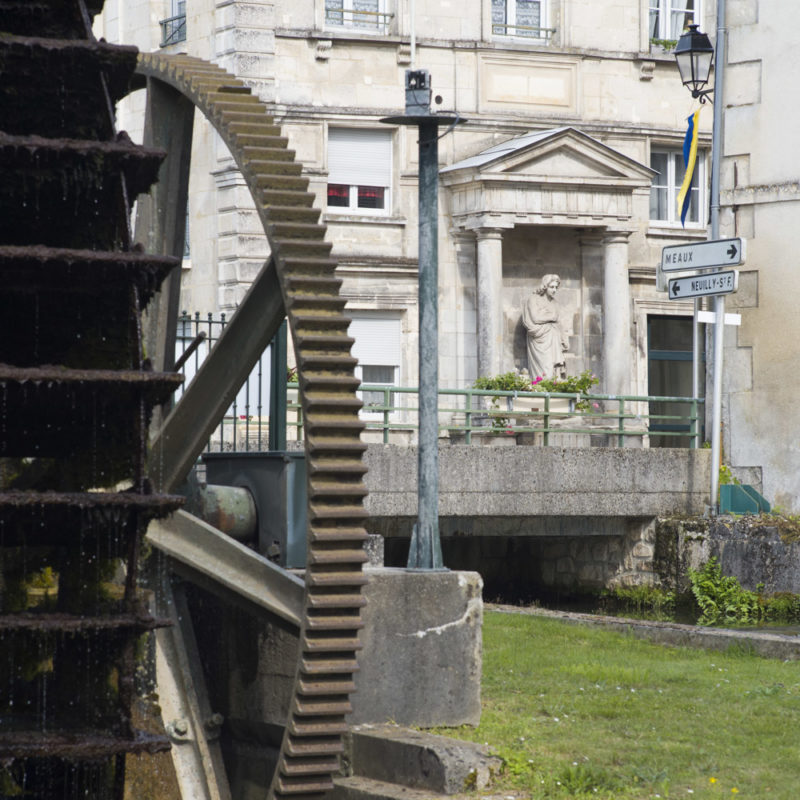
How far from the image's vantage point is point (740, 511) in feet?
64.6

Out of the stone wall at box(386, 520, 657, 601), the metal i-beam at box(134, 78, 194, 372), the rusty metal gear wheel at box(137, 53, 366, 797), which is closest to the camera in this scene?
the rusty metal gear wheel at box(137, 53, 366, 797)

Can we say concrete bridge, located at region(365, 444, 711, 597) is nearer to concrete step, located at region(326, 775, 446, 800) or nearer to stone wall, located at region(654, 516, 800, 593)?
stone wall, located at region(654, 516, 800, 593)

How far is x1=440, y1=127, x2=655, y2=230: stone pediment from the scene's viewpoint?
85.3 feet

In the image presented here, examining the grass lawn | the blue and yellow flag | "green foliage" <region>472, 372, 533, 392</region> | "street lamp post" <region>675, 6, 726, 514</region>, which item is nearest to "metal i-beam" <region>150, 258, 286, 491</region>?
the grass lawn

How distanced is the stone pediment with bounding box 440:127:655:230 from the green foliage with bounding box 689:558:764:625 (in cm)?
845

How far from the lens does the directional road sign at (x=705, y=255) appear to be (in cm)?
1669


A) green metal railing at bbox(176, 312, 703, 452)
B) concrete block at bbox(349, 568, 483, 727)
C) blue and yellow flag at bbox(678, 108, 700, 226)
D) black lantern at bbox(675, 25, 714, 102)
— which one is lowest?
concrete block at bbox(349, 568, 483, 727)

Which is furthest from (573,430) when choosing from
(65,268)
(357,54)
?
(65,268)

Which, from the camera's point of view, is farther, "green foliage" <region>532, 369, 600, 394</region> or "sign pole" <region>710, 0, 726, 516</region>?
"green foliage" <region>532, 369, 600, 394</region>

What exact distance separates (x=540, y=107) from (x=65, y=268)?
20016mm

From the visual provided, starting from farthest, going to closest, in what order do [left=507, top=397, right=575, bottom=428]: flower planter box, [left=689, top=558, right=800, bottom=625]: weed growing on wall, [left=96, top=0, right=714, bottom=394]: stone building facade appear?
[left=96, top=0, right=714, bottom=394]: stone building facade
[left=507, top=397, right=575, bottom=428]: flower planter box
[left=689, top=558, right=800, bottom=625]: weed growing on wall

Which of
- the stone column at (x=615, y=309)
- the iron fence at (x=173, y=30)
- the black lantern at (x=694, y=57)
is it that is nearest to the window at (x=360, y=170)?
the iron fence at (x=173, y=30)

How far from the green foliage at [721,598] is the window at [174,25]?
Answer: 12.2 metres

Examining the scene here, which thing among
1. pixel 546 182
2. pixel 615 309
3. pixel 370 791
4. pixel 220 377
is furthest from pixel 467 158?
pixel 370 791
